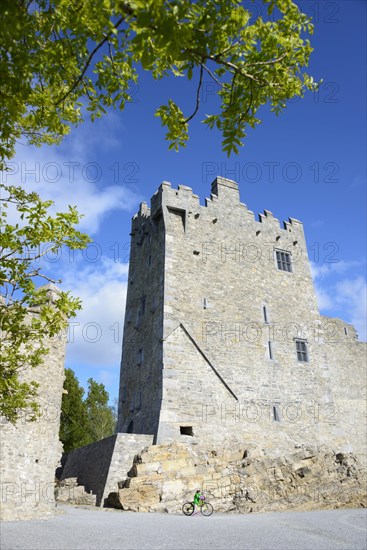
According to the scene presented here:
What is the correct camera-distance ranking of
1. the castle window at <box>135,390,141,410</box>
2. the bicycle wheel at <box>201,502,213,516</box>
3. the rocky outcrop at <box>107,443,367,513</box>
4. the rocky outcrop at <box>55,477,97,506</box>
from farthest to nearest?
the castle window at <box>135,390,141,410</box>
the rocky outcrop at <box>55,477,97,506</box>
the rocky outcrop at <box>107,443,367,513</box>
the bicycle wheel at <box>201,502,213,516</box>

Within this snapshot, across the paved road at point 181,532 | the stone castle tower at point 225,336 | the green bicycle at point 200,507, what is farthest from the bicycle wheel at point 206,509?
the stone castle tower at point 225,336

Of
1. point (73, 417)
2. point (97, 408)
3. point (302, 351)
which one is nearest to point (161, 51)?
point (302, 351)

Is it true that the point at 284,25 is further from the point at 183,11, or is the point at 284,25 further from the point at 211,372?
the point at 211,372

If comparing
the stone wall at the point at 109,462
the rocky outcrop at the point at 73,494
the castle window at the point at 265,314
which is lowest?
the rocky outcrop at the point at 73,494

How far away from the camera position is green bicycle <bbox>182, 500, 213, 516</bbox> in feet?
44.7

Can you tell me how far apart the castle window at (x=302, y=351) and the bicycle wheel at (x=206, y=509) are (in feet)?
34.8

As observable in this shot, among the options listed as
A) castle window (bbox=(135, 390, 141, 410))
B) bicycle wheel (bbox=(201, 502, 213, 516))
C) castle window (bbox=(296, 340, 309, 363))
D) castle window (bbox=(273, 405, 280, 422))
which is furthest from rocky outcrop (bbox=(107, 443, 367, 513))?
castle window (bbox=(296, 340, 309, 363))

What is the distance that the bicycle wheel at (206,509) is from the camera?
13898 mm

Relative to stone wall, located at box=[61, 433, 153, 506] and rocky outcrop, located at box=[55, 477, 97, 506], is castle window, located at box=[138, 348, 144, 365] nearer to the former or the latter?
stone wall, located at box=[61, 433, 153, 506]

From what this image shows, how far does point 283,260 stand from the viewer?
25.2 meters

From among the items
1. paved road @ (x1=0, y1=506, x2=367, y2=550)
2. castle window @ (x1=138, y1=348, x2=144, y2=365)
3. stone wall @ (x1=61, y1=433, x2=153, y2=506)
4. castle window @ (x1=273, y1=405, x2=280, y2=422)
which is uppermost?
castle window @ (x1=138, y1=348, x2=144, y2=365)

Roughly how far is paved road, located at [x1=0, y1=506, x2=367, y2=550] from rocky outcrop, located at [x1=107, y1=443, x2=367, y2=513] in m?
1.12

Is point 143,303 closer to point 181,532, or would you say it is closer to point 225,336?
point 225,336

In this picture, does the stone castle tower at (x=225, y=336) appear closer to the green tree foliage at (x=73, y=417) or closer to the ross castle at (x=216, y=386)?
the ross castle at (x=216, y=386)
